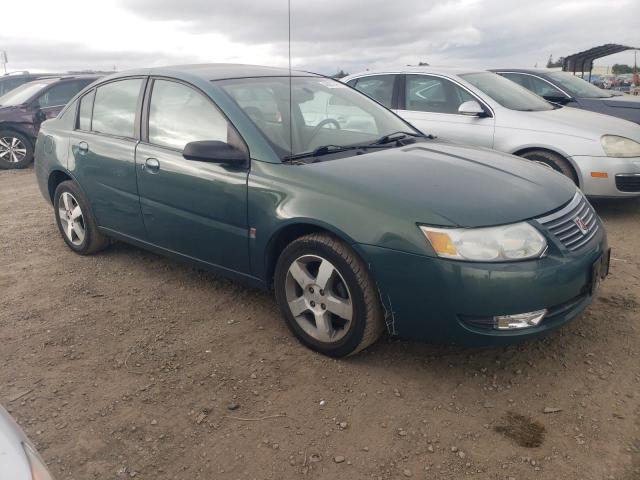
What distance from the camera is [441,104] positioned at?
6.31m

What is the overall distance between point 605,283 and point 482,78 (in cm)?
330

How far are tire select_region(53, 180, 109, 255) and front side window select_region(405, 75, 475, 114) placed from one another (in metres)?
3.75

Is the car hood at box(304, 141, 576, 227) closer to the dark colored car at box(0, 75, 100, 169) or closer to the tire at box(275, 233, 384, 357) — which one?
the tire at box(275, 233, 384, 357)

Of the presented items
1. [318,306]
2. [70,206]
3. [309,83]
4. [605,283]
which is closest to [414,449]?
[318,306]

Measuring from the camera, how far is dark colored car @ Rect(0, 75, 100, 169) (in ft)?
32.4

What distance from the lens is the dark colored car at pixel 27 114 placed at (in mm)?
9867

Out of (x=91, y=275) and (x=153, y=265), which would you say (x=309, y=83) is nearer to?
(x=153, y=265)

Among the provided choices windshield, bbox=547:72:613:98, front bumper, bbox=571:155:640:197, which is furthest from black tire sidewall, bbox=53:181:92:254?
windshield, bbox=547:72:613:98

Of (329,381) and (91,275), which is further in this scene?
(91,275)

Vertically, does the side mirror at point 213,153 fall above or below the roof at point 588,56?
below

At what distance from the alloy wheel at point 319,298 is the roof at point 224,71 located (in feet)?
4.76

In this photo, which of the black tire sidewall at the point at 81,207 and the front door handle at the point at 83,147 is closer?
the front door handle at the point at 83,147

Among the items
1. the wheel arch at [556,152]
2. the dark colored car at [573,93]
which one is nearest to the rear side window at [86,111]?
the wheel arch at [556,152]

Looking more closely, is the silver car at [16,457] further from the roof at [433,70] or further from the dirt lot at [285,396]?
the roof at [433,70]
